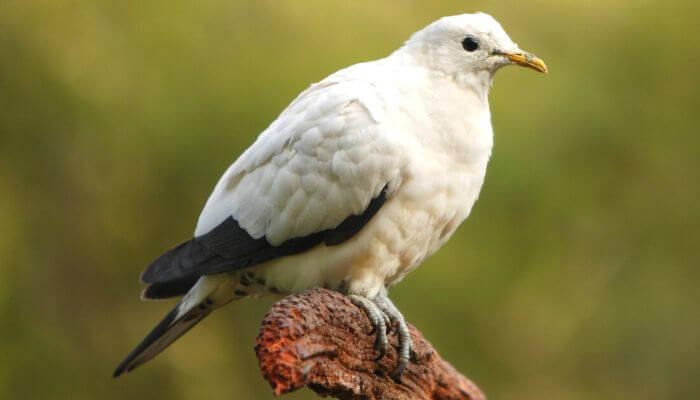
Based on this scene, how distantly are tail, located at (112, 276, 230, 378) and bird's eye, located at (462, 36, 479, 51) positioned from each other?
4.76ft

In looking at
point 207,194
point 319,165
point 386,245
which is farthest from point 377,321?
point 207,194

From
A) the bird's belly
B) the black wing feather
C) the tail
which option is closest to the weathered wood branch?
the bird's belly

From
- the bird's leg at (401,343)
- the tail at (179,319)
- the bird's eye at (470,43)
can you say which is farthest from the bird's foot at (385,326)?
the bird's eye at (470,43)

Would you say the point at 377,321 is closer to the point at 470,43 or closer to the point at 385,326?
the point at 385,326

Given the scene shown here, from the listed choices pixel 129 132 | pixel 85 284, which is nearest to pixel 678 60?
pixel 129 132

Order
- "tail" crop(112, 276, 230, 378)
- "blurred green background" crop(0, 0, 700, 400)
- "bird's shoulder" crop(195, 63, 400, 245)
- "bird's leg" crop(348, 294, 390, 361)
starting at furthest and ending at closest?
"blurred green background" crop(0, 0, 700, 400) < "tail" crop(112, 276, 230, 378) < "bird's shoulder" crop(195, 63, 400, 245) < "bird's leg" crop(348, 294, 390, 361)

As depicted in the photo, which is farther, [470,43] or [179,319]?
[179,319]

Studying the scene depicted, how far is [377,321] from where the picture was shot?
12.1ft

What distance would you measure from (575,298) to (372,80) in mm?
3638

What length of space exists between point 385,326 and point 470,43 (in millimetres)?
1252

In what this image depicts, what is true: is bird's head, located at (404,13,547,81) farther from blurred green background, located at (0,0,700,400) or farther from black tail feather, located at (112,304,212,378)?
blurred green background, located at (0,0,700,400)

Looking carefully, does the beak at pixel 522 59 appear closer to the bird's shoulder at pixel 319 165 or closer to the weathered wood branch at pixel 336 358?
the bird's shoulder at pixel 319 165

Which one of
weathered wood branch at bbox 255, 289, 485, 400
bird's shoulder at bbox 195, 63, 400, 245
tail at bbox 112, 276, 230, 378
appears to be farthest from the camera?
tail at bbox 112, 276, 230, 378

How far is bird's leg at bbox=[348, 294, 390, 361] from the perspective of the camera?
3682 millimetres
